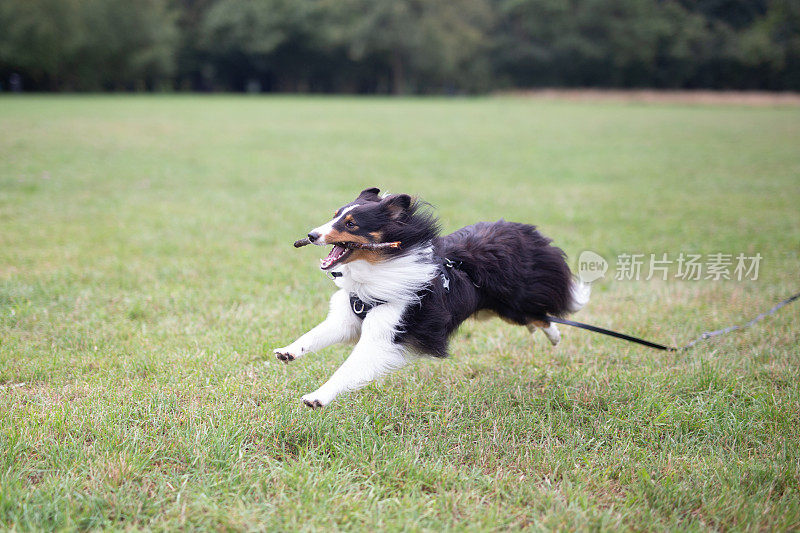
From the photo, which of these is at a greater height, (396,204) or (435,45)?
(435,45)

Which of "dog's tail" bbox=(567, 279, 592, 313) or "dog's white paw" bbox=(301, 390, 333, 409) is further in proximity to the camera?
"dog's tail" bbox=(567, 279, 592, 313)

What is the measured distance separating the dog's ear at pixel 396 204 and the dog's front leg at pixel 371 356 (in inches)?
18.1

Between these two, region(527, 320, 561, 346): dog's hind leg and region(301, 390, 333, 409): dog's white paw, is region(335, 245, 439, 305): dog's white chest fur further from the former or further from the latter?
region(527, 320, 561, 346): dog's hind leg

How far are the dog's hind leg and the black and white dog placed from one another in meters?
0.37

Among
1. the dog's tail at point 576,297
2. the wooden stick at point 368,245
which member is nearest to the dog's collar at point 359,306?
the wooden stick at point 368,245

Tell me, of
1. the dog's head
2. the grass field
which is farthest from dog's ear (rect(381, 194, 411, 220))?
the grass field

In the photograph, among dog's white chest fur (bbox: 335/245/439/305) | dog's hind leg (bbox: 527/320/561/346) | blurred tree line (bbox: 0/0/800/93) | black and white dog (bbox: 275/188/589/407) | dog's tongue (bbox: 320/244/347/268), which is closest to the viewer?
dog's tongue (bbox: 320/244/347/268)

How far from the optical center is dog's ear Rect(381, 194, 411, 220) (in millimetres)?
2871

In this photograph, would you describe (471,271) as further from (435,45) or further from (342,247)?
(435,45)

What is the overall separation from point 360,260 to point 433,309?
459 mm

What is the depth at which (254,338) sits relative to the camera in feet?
13.3

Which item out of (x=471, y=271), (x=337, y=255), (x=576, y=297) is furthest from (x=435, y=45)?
(x=337, y=255)

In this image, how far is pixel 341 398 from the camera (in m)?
3.33

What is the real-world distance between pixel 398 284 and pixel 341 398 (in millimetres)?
885
